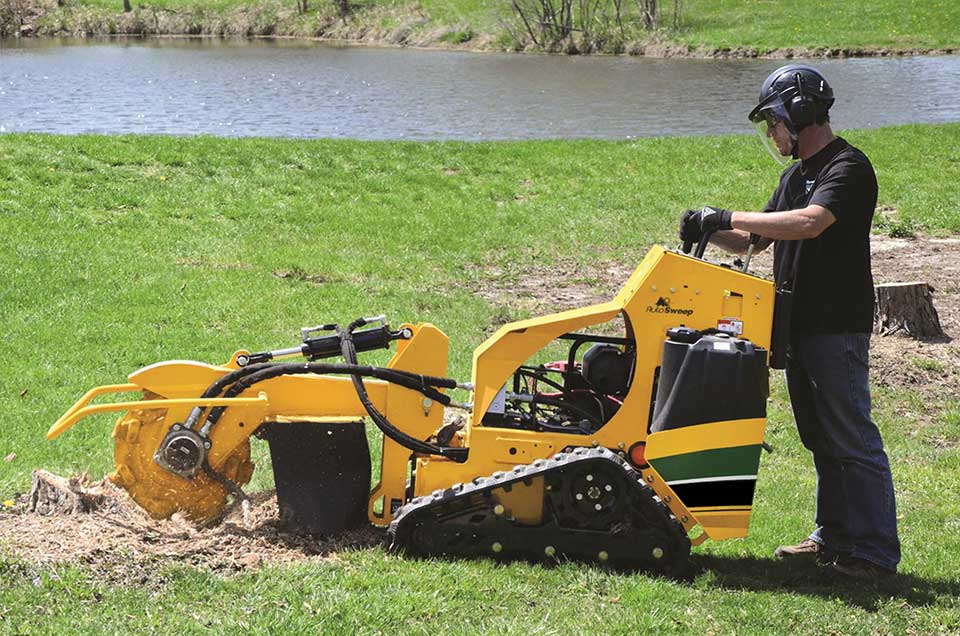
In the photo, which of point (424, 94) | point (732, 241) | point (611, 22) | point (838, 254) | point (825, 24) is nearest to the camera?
point (838, 254)

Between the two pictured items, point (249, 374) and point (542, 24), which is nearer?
point (249, 374)

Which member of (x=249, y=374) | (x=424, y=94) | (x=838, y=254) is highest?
(x=838, y=254)

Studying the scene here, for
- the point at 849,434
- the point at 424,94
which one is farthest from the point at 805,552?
the point at 424,94

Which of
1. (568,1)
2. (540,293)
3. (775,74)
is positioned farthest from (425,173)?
(568,1)

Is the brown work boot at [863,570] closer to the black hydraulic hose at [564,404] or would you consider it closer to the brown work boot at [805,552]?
the brown work boot at [805,552]

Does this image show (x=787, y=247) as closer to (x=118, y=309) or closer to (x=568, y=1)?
(x=118, y=309)

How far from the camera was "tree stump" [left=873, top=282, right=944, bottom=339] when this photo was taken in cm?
973

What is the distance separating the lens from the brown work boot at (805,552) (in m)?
5.50

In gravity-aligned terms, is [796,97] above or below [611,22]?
above

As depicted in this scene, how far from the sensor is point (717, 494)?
5086 millimetres

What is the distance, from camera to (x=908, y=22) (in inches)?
1639

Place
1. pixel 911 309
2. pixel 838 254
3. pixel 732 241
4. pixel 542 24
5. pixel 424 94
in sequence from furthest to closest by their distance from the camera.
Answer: pixel 542 24 → pixel 424 94 → pixel 911 309 → pixel 732 241 → pixel 838 254

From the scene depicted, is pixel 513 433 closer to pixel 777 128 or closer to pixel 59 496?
pixel 777 128

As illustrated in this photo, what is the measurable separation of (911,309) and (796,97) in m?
5.27
